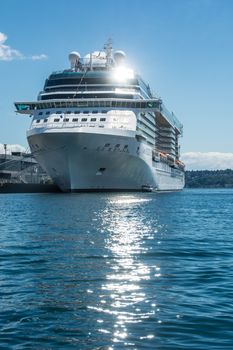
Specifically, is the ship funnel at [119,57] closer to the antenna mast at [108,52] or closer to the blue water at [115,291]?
the antenna mast at [108,52]

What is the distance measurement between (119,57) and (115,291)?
80.2 meters

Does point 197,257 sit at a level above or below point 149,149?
below

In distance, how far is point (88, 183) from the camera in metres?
66.0

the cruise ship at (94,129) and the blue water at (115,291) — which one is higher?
the cruise ship at (94,129)

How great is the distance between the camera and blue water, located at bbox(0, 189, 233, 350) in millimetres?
9062

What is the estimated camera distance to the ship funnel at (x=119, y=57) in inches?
3501

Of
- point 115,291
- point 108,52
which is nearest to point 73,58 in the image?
point 108,52

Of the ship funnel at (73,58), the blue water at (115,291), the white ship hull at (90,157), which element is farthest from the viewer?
the ship funnel at (73,58)

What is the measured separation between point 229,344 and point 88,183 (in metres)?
57.5

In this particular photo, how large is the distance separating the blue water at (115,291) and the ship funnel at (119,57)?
6850cm

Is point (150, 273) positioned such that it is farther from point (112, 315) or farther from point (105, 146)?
point (105, 146)

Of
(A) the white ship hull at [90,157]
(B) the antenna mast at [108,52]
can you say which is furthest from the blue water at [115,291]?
(B) the antenna mast at [108,52]

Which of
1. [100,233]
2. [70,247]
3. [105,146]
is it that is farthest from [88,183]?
[70,247]

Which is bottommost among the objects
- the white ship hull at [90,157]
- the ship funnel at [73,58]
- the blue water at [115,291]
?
the blue water at [115,291]
